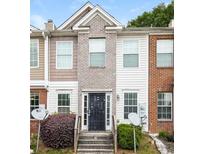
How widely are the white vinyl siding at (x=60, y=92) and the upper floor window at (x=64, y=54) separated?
0.58 m

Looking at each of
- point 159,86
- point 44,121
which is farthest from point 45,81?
point 159,86

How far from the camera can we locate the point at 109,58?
10844mm

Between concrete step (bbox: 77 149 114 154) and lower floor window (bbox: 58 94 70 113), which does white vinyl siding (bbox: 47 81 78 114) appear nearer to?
lower floor window (bbox: 58 94 70 113)

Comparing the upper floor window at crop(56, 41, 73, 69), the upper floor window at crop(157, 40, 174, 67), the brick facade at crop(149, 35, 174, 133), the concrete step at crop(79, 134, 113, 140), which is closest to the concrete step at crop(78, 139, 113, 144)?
the concrete step at crop(79, 134, 113, 140)

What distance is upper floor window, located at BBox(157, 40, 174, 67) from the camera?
10906mm

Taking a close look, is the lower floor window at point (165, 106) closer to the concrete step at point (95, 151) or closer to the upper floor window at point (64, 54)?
the concrete step at point (95, 151)

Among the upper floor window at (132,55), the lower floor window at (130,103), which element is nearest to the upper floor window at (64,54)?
the upper floor window at (132,55)

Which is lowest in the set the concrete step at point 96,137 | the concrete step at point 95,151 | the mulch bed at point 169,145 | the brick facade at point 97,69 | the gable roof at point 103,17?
the concrete step at point 95,151

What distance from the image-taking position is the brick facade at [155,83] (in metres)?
10.9
